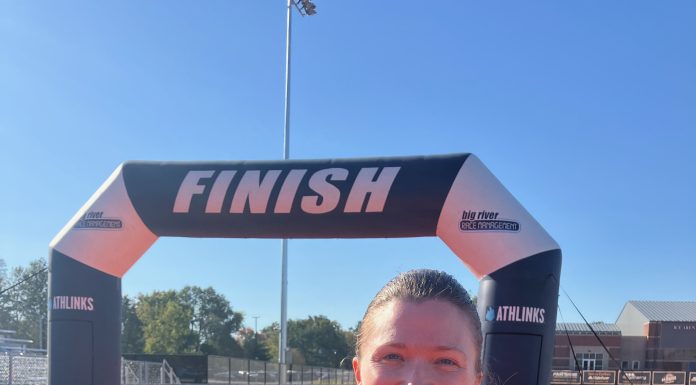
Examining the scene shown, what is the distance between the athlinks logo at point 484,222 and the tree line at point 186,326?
38.7 m

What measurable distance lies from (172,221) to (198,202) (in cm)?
37

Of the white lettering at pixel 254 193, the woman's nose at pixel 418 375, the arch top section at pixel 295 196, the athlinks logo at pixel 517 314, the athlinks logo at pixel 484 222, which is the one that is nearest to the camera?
the woman's nose at pixel 418 375

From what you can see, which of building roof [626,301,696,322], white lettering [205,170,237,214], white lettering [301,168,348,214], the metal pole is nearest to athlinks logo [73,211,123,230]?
white lettering [205,170,237,214]

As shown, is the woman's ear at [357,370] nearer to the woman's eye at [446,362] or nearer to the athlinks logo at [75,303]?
the woman's eye at [446,362]

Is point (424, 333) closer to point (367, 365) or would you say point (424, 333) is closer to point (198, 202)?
point (367, 365)

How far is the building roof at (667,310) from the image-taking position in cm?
4369

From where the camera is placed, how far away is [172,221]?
18.1 ft

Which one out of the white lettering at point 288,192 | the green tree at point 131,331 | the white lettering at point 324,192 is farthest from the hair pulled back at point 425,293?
the green tree at point 131,331

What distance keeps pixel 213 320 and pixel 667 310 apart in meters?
46.8

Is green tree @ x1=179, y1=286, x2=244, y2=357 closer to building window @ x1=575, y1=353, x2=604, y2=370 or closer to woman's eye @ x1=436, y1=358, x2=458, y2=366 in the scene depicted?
building window @ x1=575, y1=353, x2=604, y2=370

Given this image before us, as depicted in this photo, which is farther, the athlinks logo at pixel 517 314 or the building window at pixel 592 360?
the building window at pixel 592 360

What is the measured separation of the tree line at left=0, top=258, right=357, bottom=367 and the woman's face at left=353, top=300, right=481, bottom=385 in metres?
42.2

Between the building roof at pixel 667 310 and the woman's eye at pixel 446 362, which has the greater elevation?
the woman's eye at pixel 446 362

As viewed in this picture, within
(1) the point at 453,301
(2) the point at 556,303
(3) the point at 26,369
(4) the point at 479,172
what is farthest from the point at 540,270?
(3) the point at 26,369
